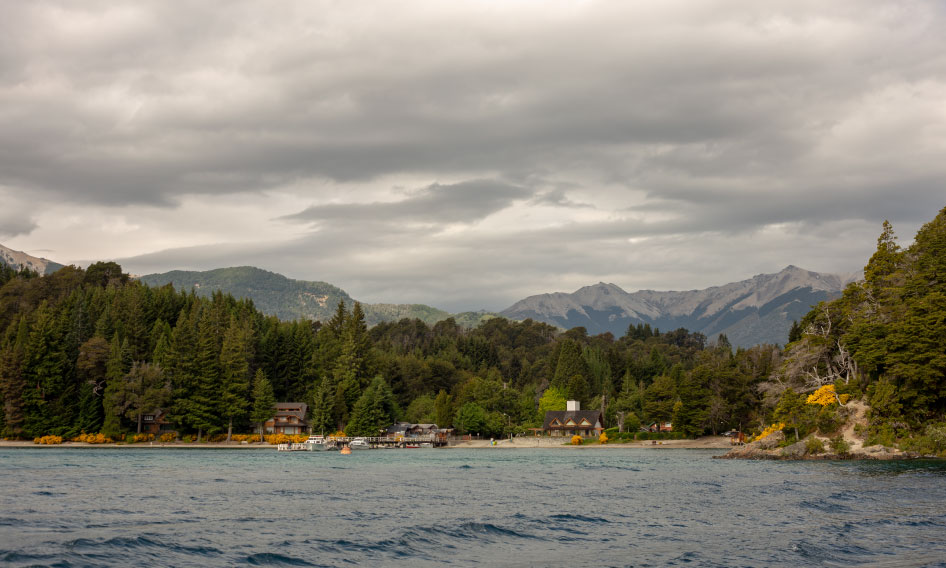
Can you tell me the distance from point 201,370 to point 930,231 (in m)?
89.5

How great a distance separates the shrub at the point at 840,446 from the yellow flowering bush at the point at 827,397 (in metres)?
3.80

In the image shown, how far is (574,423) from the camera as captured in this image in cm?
12675

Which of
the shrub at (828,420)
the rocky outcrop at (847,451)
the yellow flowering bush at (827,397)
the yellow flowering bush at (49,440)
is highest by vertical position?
the yellow flowering bush at (827,397)

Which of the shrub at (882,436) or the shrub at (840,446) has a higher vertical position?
the shrub at (882,436)

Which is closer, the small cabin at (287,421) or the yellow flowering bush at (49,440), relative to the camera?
the yellow flowering bush at (49,440)

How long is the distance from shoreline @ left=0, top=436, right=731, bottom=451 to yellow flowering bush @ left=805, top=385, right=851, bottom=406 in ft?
120

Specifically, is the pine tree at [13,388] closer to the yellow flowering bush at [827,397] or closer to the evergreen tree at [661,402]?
the evergreen tree at [661,402]

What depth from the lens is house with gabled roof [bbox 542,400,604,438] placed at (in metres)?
126

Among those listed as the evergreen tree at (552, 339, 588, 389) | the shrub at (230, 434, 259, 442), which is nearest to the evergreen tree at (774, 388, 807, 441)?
the shrub at (230, 434, 259, 442)

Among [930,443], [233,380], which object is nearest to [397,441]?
[233,380]

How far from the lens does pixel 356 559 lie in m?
19.1

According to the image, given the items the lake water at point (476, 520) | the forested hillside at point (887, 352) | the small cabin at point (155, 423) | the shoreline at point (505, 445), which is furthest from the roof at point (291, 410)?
the forested hillside at point (887, 352)

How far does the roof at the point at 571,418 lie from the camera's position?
12662 cm

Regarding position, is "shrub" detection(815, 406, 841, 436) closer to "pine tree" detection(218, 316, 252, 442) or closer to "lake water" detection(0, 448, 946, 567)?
"lake water" detection(0, 448, 946, 567)
